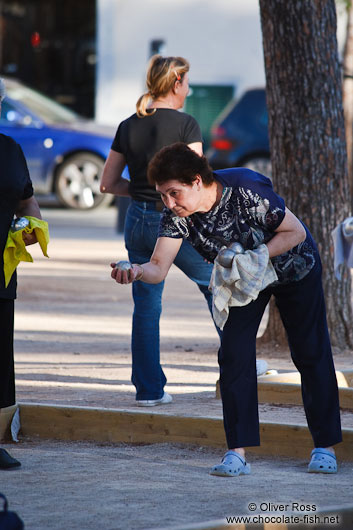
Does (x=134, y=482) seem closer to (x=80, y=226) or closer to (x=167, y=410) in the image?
(x=167, y=410)

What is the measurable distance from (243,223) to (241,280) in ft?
0.83

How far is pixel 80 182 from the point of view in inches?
763

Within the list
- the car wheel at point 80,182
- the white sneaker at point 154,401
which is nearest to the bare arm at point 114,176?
the white sneaker at point 154,401

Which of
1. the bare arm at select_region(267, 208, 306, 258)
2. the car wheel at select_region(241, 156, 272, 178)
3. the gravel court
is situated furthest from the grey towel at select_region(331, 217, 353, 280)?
the car wheel at select_region(241, 156, 272, 178)

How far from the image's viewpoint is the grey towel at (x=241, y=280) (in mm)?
4969

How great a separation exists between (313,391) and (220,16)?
20.4 metres

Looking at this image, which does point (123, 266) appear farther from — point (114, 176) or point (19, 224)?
point (114, 176)

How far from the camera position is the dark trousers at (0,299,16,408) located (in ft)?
17.8

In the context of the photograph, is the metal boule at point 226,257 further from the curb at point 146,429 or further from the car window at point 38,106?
the car window at point 38,106

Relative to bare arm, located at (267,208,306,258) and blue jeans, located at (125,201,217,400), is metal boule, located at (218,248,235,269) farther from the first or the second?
blue jeans, located at (125,201,217,400)

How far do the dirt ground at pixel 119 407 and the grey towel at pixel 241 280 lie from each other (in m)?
0.79

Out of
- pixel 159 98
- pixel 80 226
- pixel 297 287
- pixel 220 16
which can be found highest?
pixel 220 16

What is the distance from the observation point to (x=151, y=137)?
6.41 metres

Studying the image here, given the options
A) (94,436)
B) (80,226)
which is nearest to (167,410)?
(94,436)
